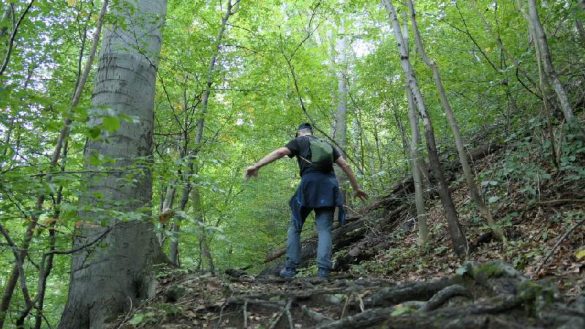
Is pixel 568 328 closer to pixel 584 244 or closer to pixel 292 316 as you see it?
pixel 292 316

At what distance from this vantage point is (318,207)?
483cm

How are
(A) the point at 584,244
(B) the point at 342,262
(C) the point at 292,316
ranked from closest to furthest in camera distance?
(C) the point at 292,316
(A) the point at 584,244
(B) the point at 342,262

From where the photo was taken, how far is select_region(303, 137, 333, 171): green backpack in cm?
488

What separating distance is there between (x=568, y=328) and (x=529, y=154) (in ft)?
14.6

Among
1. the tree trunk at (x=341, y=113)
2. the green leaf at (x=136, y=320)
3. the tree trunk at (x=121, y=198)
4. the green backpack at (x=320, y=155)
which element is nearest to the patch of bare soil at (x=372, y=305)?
the green leaf at (x=136, y=320)

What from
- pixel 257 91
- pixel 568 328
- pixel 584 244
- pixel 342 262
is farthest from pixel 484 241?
pixel 257 91

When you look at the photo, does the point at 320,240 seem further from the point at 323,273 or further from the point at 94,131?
the point at 94,131

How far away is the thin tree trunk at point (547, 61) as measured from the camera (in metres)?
4.30

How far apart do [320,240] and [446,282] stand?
223 centimetres

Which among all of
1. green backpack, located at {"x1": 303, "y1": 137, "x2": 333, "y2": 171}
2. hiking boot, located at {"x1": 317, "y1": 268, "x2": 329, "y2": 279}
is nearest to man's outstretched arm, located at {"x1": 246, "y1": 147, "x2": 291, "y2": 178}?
green backpack, located at {"x1": 303, "y1": 137, "x2": 333, "y2": 171}

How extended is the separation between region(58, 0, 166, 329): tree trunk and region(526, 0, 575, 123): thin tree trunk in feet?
13.6

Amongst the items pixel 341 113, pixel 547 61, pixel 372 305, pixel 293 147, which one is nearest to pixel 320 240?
pixel 293 147

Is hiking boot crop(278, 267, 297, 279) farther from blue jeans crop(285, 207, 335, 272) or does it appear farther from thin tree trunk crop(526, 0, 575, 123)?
thin tree trunk crop(526, 0, 575, 123)

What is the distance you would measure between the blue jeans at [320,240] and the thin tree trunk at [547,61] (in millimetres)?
2713
